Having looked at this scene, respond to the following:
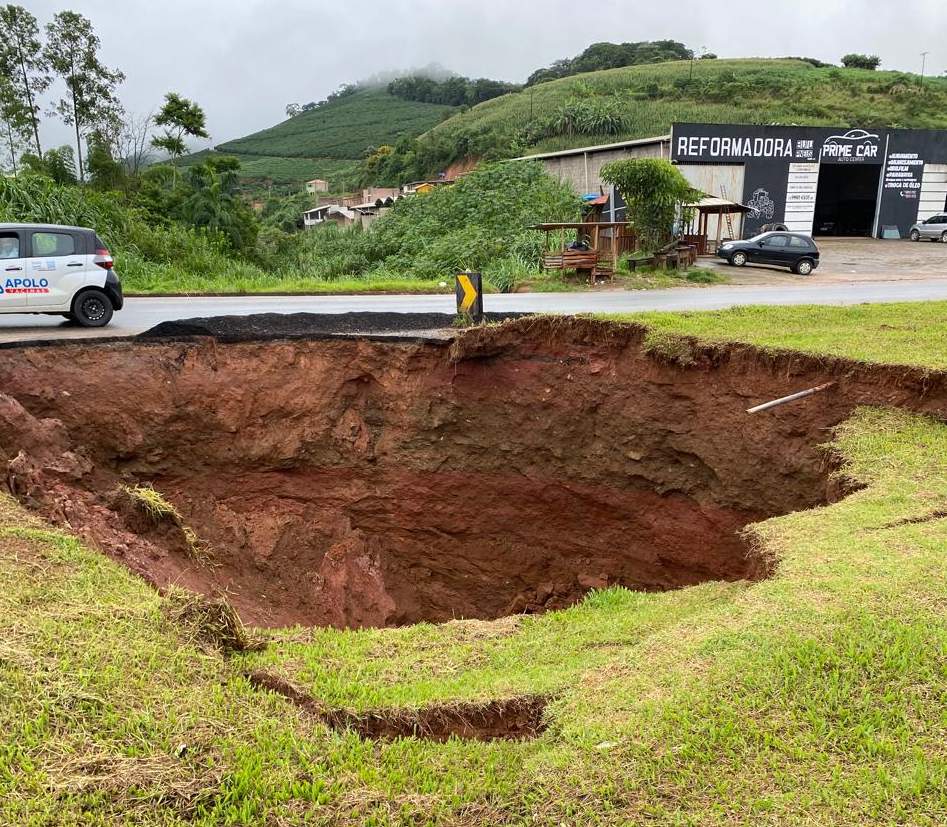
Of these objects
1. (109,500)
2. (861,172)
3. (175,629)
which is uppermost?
(861,172)

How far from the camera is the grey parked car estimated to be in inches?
1328

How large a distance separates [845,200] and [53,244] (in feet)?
127

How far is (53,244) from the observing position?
11844 mm

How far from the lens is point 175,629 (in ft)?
12.7

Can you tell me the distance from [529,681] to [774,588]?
153 cm

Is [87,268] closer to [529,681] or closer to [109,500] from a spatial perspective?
[109,500]

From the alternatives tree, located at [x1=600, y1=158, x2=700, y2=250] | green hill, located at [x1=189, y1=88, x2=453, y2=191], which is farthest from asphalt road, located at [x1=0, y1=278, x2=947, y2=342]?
green hill, located at [x1=189, y1=88, x2=453, y2=191]

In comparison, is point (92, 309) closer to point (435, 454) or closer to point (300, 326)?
point (300, 326)

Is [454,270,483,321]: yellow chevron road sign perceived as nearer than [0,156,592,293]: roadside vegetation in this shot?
Yes

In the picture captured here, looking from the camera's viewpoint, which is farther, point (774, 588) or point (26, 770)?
point (774, 588)

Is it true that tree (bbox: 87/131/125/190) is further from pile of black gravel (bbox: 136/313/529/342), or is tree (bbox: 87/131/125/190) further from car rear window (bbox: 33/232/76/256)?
pile of black gravel (bbox: 136/313/529/342)

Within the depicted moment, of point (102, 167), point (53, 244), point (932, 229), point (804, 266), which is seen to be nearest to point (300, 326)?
point (53, 244)

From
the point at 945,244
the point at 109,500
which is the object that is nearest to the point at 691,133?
the point at 945,244

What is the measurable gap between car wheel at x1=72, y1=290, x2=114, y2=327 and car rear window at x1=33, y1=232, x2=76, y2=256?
73 cm
